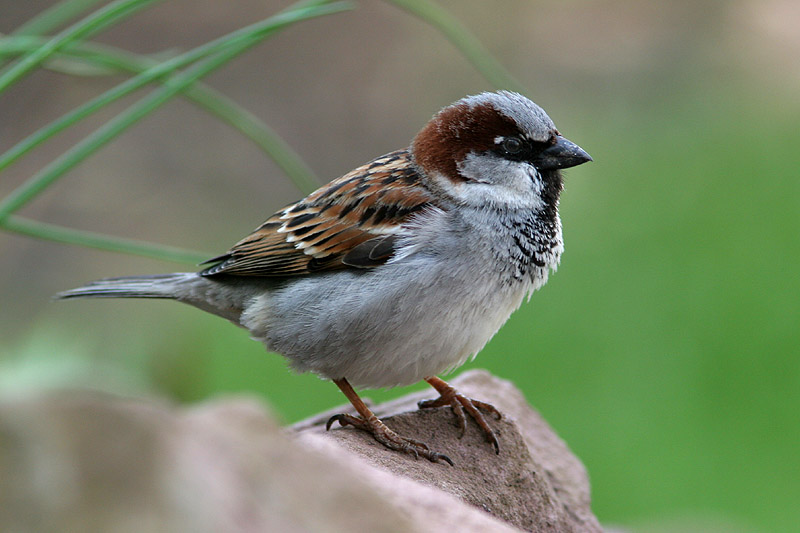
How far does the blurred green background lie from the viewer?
4477mm

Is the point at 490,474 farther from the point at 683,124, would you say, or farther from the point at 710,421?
the point at 683,124

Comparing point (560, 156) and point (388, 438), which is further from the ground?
A: point (560, 156)

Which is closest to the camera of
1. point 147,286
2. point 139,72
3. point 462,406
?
point 139,72

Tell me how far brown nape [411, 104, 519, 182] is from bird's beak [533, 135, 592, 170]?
0.35 ft

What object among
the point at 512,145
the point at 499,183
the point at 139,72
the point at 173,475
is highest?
the point at 512,145

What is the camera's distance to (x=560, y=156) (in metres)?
2.88

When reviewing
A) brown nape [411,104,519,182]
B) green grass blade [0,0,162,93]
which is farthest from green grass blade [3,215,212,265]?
brown nape [411,104,519,182]

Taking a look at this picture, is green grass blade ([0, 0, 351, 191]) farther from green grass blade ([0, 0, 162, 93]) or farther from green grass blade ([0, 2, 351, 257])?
green grass blade ([0, 0, 162, 93])

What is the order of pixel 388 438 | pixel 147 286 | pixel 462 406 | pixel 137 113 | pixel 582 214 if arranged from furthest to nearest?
pixel 582 214 < pixel 147 286 < pixel 462 406 < pixel 388 438 < pixel 137 113

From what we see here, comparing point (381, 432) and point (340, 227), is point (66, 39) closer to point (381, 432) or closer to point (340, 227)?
point (340, 227)

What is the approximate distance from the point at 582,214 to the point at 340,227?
11.5 ft

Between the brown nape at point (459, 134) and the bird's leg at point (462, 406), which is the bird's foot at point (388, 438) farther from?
the brown nape at point (459, 134)

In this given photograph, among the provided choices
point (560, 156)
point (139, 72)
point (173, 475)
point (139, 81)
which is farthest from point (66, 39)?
point (560, 156)

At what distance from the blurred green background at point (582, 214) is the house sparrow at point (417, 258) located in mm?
553
